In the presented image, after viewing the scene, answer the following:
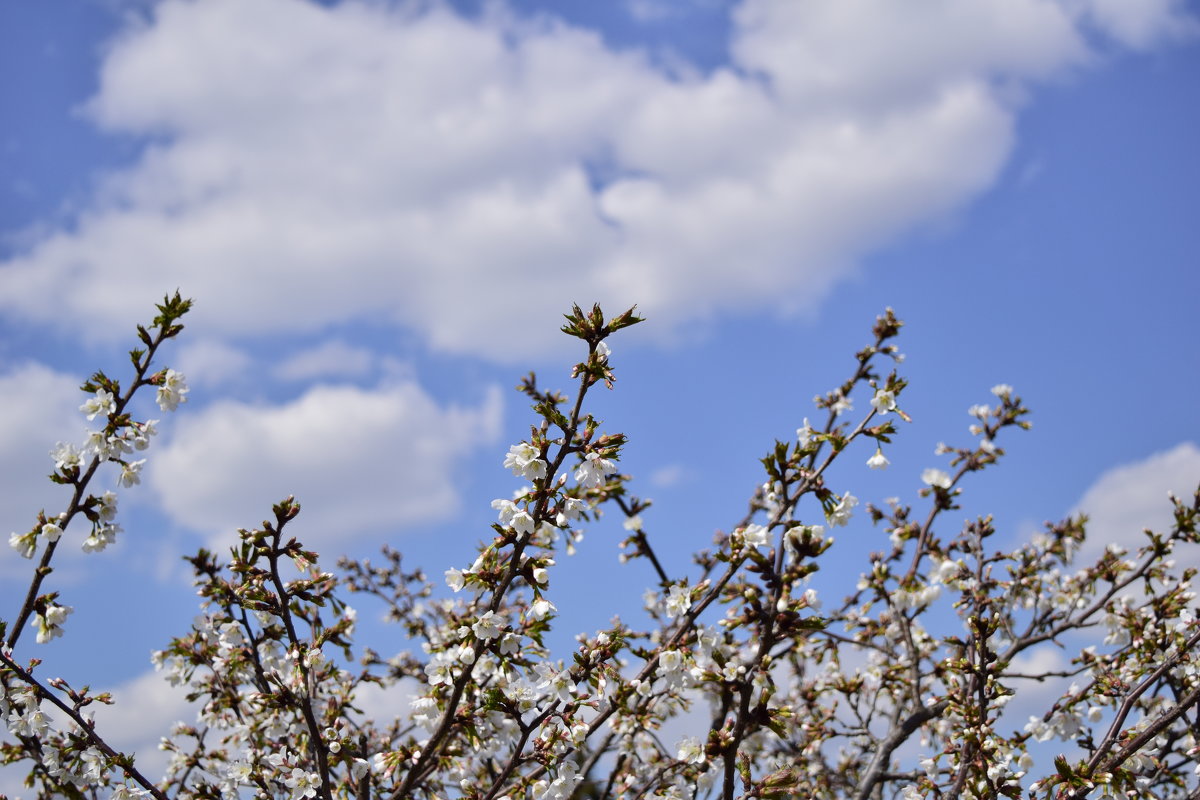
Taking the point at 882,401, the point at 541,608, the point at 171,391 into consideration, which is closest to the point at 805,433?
the point at 882,401

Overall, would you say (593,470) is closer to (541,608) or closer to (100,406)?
(541,608)

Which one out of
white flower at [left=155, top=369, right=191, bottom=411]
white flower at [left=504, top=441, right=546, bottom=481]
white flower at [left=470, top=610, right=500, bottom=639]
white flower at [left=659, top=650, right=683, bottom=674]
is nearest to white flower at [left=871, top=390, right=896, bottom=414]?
white flower at [left=659, top=650, right=683, bottom=674]

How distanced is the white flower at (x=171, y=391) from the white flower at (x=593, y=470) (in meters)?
2.61

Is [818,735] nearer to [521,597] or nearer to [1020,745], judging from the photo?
[1020,745]

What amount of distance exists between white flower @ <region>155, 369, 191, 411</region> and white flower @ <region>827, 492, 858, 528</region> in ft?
12.2

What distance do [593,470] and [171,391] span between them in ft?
8.92

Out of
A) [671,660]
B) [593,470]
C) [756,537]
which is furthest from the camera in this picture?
[671,660]

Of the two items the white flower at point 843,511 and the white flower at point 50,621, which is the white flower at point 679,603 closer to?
the white flower at point 843,511

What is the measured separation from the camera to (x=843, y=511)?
4496 millimetres

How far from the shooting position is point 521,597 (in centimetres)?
859

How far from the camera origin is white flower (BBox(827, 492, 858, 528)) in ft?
14.8

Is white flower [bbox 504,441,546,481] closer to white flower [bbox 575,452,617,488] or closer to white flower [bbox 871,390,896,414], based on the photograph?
white flower [bbox 575,452,617,488]

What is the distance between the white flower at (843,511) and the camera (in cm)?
450

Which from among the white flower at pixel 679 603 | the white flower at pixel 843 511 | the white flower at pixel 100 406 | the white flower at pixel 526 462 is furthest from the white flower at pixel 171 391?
the white flower at pixel 843 511
